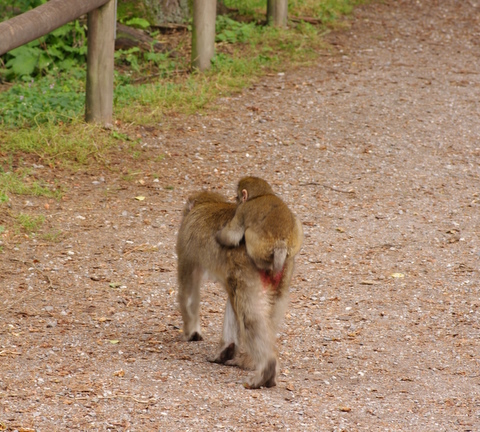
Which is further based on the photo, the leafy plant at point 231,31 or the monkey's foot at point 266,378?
the leafy plant at point 231,31

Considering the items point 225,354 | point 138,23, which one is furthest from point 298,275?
point 138,23

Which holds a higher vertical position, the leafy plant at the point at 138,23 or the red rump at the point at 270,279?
the leafy plant at the point at 138,23

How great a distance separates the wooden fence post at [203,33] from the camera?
9.14 meters

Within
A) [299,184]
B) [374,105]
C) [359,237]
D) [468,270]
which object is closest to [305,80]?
[374,105]

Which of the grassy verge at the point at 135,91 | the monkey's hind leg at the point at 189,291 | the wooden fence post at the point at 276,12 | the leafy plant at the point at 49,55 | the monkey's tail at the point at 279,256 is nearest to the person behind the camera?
the monkey's tail at the point at 279,256

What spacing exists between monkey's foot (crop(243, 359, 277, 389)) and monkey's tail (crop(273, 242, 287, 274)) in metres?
0.49

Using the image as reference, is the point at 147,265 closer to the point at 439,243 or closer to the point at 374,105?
the point at 439,243

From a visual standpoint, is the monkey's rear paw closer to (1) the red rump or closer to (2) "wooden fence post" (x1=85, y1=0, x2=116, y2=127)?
(1) the red rump

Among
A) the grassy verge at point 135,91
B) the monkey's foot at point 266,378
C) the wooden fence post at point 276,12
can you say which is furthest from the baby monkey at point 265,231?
the wooden fence post at point 276,12

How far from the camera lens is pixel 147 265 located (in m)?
5.80

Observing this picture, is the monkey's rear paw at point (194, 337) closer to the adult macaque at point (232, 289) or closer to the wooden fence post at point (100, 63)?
the adult macaque at point (232, 289)

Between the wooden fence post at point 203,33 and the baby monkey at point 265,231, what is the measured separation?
17.4ft

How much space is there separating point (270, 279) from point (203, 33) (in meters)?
5.63

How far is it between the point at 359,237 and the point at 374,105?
3.05 metres
